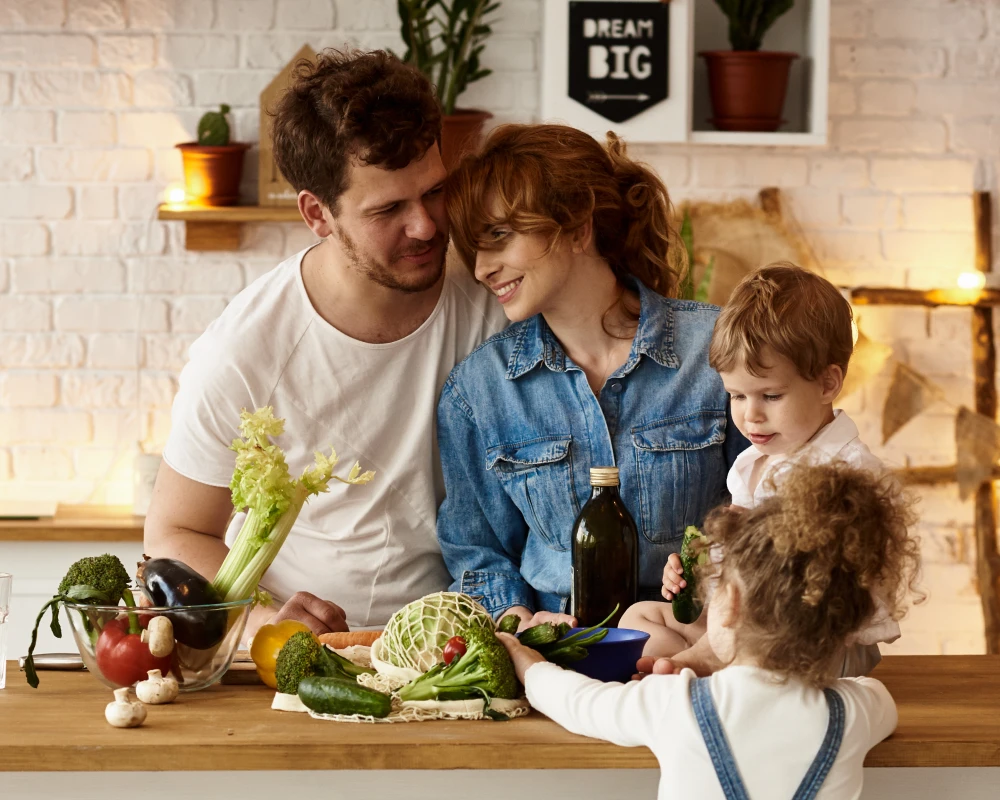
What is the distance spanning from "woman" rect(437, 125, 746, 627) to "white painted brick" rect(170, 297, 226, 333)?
1563 mm

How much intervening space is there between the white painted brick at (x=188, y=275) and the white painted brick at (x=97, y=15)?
67 cm

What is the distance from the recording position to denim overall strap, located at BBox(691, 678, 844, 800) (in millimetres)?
1180

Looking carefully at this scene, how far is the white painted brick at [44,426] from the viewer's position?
3.43 metres

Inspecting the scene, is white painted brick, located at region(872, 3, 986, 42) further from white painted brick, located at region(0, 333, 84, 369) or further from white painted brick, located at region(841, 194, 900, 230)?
white painted brick, located at region(0, 333, 84, 369)

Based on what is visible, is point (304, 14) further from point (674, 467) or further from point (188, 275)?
point (674, 467)

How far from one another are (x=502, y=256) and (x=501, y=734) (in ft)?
2.91

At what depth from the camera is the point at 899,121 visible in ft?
11.6

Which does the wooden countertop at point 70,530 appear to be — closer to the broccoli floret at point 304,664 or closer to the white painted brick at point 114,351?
the white painted brick at point 114,351

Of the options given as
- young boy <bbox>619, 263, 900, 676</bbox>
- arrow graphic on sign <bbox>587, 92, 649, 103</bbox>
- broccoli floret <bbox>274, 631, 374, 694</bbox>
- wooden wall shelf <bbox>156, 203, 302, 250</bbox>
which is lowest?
broccoli floret <bbox>274, 631, 374, 694</bbox>

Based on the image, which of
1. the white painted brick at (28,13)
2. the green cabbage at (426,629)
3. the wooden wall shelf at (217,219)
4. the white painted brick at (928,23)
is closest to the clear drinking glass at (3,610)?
the green cabbage at (426,629)

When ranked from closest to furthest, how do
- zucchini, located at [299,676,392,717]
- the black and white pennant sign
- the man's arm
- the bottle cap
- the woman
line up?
zucchini, located at [299,676,392,717] → the bottle cap → the woman → the man's arm → the black and white pennant sign

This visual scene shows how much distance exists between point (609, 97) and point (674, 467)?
1594mm

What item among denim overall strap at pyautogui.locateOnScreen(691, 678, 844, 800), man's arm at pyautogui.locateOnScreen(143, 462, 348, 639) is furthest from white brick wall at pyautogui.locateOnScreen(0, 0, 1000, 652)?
denim overall strap at pyautogui.locateOnScreen(691, 678, 844, 800)

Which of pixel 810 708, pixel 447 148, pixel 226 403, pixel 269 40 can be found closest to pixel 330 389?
pixel 226 403
